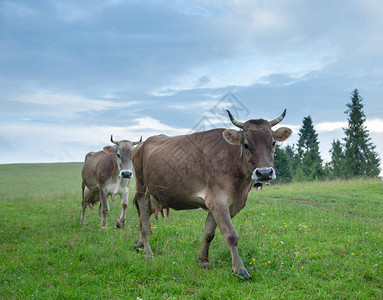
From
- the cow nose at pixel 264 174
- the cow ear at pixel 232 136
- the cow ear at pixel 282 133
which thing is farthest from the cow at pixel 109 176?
the cow nose at pixel 264 174

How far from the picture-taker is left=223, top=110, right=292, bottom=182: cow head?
222 inches

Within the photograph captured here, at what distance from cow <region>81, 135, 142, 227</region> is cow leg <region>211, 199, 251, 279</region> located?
6.03 m

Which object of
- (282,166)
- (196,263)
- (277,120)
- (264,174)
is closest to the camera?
(264,174)

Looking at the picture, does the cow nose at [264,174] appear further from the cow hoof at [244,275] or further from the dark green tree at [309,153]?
the dark green tree at [309,153]

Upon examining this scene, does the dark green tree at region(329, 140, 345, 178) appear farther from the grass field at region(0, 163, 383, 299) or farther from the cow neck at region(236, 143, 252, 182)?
the cow neck at region(236, 143, 252, 182)

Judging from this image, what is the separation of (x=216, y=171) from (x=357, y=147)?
51.1 meters

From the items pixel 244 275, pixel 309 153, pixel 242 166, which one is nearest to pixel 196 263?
pixel 244 275

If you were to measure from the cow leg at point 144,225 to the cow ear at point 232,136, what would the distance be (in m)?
2.74

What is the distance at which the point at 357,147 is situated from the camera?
51531 millimetres

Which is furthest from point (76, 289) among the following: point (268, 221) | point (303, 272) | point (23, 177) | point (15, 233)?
point (23, 177)

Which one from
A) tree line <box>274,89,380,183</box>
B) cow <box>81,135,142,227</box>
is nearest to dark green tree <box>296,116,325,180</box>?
tree line <box>274,89,380,183</box>

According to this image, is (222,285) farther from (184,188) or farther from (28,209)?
(28,209)

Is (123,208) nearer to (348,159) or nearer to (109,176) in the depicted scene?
(109,176)

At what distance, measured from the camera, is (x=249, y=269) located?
6.14 m
